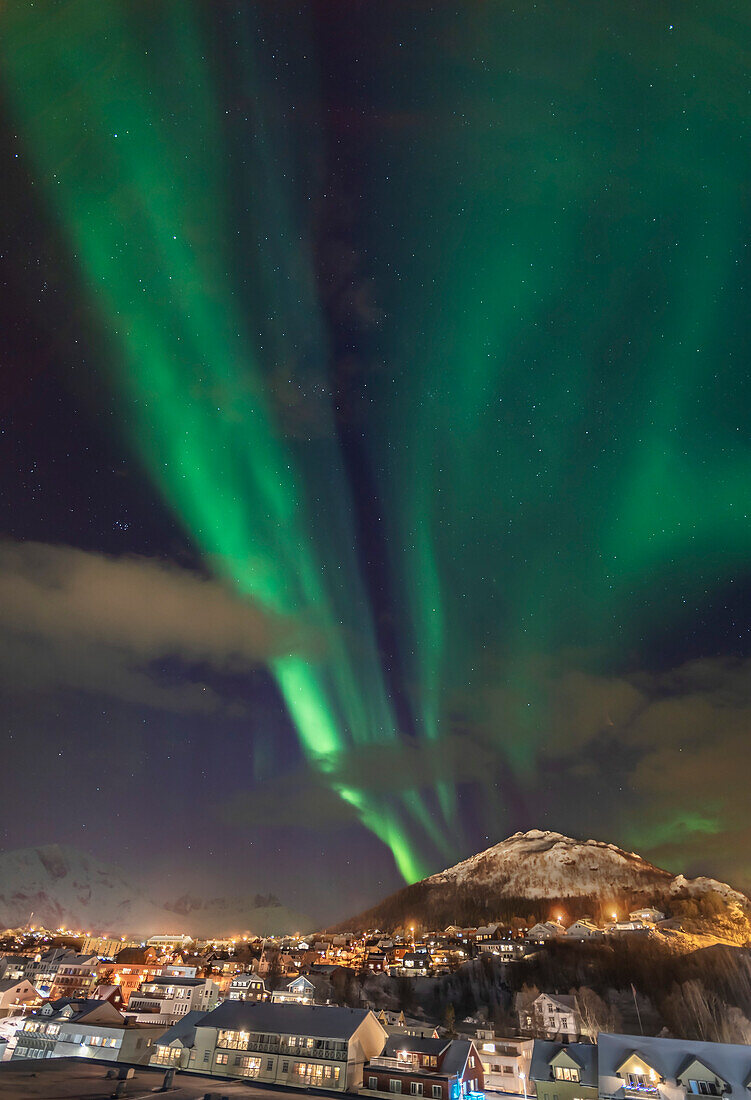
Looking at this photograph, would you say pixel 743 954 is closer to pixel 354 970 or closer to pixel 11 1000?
pixel 354 970

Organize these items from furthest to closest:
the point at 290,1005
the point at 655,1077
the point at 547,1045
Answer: the point at 290,1005 < the point at 547,1045 < the point at 655,1077

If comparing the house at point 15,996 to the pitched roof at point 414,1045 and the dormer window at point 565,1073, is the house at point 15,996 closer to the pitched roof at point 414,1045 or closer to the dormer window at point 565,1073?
the pitched roof at point 414,1045

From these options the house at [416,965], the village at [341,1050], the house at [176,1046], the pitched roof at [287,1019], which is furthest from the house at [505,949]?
the pitched roof at [287,1019]

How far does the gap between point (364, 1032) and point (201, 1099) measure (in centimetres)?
3691

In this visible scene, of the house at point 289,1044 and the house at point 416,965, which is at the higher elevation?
the house at point 416,965

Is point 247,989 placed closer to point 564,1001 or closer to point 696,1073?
point 564,1001

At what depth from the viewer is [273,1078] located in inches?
2153


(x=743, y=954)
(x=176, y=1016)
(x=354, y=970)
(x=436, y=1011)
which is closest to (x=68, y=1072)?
(x=176, y=1016)

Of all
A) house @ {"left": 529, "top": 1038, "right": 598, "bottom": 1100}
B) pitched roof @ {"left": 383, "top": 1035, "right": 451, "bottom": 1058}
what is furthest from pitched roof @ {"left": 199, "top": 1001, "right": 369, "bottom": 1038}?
house @ {"left": 529, "top": 1038, "right": 598, "bottom": 1100}

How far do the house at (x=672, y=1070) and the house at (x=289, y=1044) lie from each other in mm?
21234

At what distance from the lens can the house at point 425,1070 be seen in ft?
166

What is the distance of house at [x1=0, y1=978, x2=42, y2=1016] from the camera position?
98125 mm

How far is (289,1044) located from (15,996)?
75.9 metres

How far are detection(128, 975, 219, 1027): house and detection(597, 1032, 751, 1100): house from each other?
216 feet
